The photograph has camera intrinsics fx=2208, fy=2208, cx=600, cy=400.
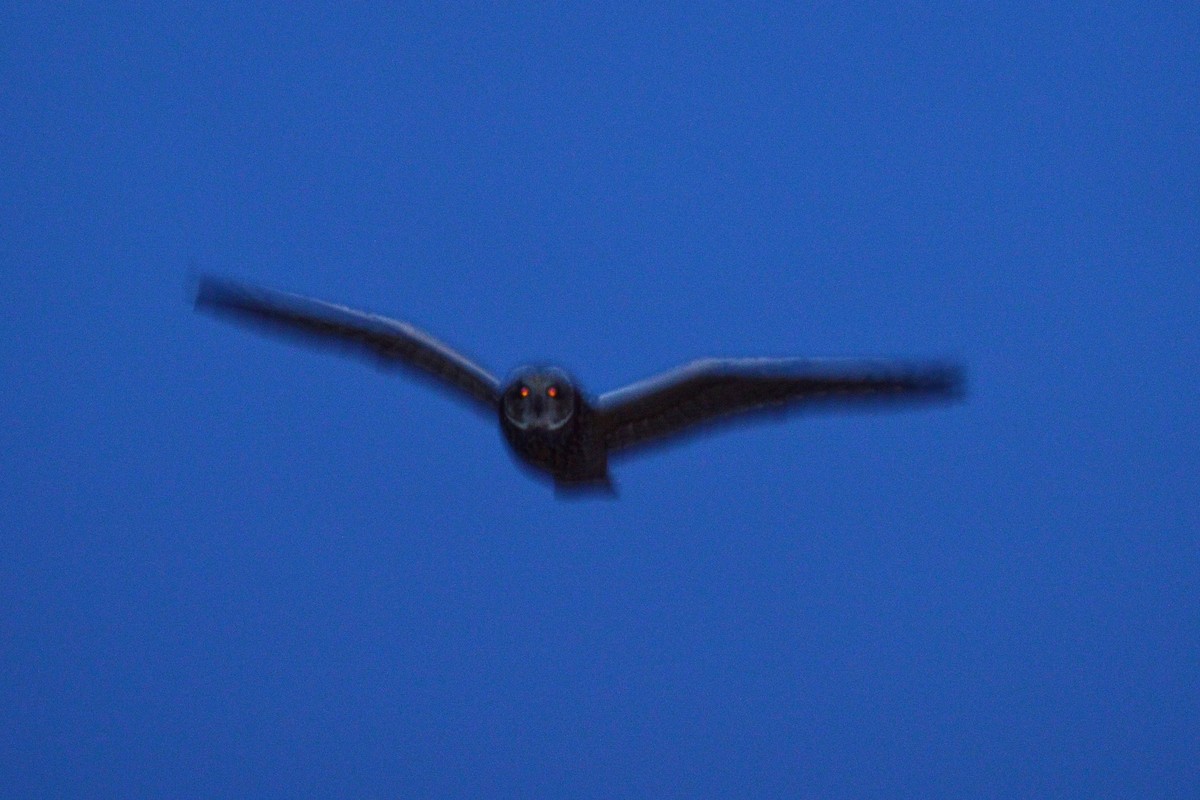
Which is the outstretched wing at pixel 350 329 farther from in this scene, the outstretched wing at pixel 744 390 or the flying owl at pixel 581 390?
the outstretched wing at pixel 744 390

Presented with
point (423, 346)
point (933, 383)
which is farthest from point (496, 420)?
point (933, 383)

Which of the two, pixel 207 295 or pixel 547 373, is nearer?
pixel 547 373

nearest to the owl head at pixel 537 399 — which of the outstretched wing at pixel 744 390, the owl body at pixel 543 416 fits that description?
the owl body at pixel 543 416

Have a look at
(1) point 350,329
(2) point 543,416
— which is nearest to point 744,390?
(2) point 543,416

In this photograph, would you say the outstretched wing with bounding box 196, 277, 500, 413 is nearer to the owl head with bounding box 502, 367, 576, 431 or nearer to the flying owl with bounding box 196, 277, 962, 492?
the flying owl with bounding box 196, 277, 962, 492

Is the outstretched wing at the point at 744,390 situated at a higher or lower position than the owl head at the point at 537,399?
higher

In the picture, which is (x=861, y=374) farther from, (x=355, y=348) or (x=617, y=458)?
(x=355, y=348)

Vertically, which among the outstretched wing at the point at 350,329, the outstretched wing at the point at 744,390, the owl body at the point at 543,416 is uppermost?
the outstretched wing at the point at 350,329
